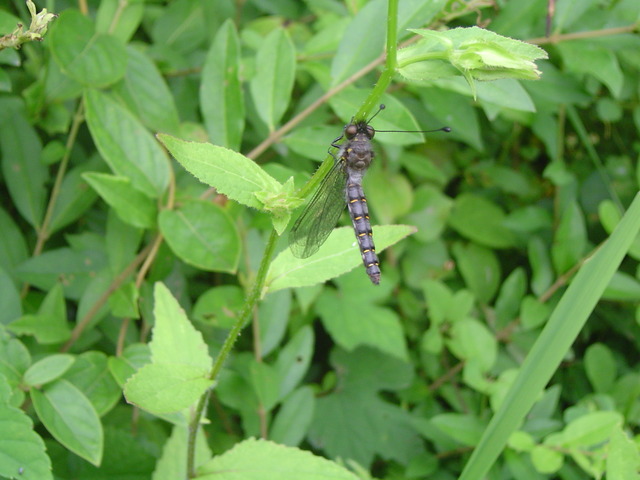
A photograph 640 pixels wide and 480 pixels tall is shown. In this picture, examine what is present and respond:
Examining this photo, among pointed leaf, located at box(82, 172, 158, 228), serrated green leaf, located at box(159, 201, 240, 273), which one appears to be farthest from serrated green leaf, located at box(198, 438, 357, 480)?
pointed leaf, located at box(82, 172, 158, 228)

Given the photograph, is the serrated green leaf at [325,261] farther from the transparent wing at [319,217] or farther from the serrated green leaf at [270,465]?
the serrated green leaf at [270,465]

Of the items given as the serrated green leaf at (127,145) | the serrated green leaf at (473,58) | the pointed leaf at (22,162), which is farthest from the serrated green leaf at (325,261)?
the pointed leaf at (22,162)

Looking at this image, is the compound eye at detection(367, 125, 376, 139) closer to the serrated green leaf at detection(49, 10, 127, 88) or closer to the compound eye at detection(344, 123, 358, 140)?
the compound eye at detection(344, 123, 358, 140)

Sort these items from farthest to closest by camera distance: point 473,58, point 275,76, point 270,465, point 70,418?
point 275,76 → point 70,418 → point 270,465 → point 473,58

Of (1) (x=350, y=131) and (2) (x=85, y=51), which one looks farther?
(2) (x=85, y=51)

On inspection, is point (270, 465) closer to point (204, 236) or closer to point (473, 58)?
point (204, 236)

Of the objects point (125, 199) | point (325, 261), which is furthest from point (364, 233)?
point (125, 199)

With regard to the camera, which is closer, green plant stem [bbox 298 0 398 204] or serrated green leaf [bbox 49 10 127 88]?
green plant stem [bbox 298 0 398 204]
